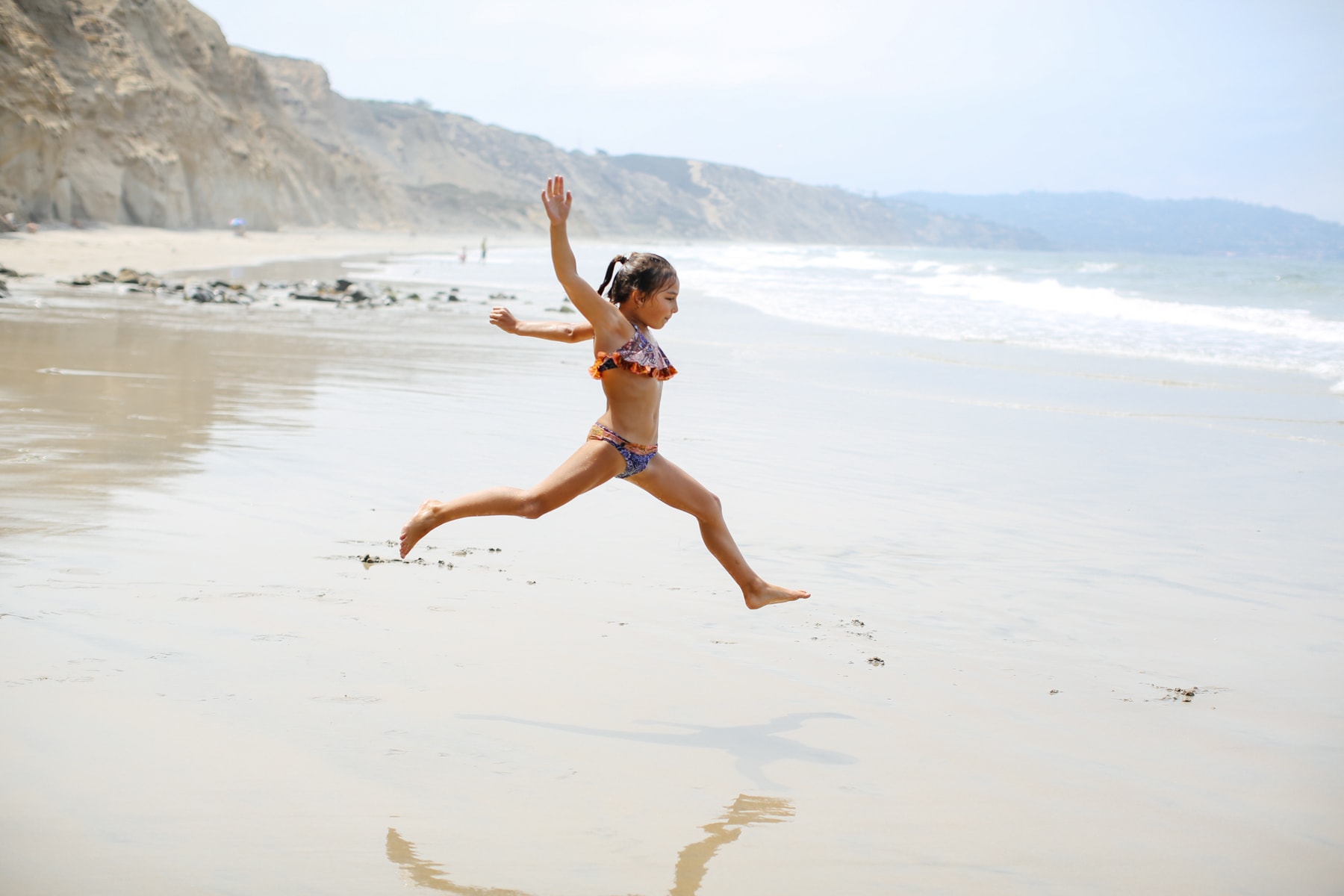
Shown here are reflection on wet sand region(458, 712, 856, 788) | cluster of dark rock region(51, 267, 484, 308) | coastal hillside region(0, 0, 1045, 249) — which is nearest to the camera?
reflection on wet sand region(458, 712, 856, 788)

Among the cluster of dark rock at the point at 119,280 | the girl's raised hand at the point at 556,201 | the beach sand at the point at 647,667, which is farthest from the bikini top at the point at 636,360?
the cluster of dark rock at the point at 119,280

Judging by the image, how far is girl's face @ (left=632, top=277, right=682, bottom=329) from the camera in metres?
3.90

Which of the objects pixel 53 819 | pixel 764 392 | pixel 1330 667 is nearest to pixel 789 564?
pixel 1330 667

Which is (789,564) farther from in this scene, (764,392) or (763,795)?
(764,392)

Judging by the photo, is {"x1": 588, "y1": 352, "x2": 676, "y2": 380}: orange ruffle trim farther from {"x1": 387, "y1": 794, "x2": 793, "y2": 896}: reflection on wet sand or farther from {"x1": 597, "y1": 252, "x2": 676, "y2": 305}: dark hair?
→ {"x1": 387, "y1": 794, "x2": 793, "y2": 896}: reflection on wet sand

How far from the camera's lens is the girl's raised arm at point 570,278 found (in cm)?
361

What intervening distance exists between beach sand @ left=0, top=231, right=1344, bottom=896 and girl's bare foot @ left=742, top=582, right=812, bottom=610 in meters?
0.17

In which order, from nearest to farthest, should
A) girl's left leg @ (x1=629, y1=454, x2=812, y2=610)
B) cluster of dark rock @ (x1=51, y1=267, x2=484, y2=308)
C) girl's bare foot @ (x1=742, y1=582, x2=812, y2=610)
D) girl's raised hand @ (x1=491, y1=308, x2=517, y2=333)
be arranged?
girl's left leg @ (x1=629, y1=454, x2=812, y2=610)
girl's bare foot @ (x1=742, y1=582, x2=812, y2=610)
girl's raised hand @ (x1=491, y1=308, x2=517, y2=333)
cluster of dark rock @ (x1=51, y1=267, x2=484, y2=308)

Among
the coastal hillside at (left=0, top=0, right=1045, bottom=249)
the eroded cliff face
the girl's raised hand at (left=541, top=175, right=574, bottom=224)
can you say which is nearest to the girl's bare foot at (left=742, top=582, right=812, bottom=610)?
the girl's raised hand at (left=541, top=175, right=574, bottom=224)

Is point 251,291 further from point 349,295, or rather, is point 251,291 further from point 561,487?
point 561,487

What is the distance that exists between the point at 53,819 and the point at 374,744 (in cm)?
80

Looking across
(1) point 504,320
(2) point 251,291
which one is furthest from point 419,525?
(2) point 251,291

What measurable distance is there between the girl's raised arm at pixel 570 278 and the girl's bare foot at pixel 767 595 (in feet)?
3.56

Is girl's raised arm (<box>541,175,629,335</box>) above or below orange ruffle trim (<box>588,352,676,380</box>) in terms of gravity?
above
